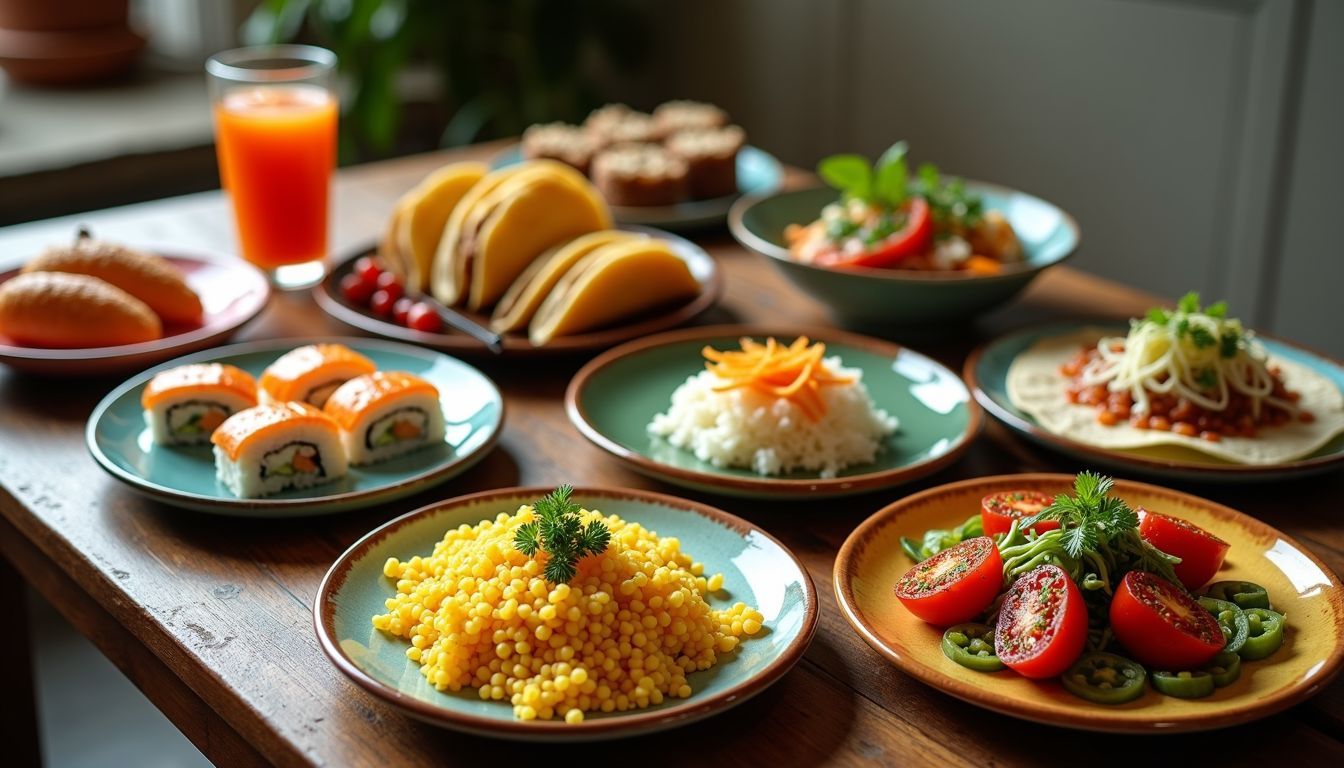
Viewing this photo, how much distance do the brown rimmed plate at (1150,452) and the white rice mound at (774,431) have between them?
6.8 inches

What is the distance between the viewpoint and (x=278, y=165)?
82.3 inches

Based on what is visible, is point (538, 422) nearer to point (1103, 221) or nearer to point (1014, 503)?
point (1014, 503)

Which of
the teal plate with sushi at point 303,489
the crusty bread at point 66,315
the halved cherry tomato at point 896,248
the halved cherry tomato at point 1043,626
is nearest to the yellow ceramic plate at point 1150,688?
the halved cherry tomato at point 1043,626

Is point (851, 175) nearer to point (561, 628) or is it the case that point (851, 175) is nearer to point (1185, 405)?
point (1185, 405)

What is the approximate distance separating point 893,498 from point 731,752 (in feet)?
1.71

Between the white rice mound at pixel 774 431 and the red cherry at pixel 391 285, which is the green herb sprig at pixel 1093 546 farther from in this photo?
the red cherry at pixel 391 285

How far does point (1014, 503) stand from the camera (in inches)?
49.3

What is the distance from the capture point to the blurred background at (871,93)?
3.25m

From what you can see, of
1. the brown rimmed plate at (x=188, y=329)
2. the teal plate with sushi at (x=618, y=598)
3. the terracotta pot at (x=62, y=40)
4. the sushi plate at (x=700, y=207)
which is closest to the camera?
the teal plate with sushi at (x=618, y=598)

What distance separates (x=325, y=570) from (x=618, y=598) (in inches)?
15.0

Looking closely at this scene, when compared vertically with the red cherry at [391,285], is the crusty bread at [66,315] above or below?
above

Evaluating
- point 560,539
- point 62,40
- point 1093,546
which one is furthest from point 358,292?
point 62,40

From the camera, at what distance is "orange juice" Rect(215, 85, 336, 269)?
2.05 m

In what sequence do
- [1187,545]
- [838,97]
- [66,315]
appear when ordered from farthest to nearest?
[838,97], [66,315], [1187,545]
